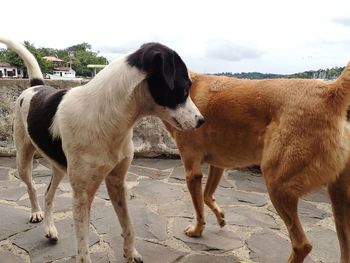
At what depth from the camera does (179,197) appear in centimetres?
424

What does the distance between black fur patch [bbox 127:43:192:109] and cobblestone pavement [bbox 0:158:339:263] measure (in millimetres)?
1463

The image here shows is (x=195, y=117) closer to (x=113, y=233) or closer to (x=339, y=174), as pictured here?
(x=339, y=174)

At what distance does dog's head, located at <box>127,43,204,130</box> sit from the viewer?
202 cm

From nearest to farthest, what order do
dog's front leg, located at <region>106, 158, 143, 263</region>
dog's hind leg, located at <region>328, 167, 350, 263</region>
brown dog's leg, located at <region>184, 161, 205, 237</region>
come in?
dog's hind leg, located at <region>328, 167, 350, 263</region> < dog's front leg, located at <region>106, 158, 143, 263</region> < brown dog's leg, located at <region>184, 161, 205, 237</region>

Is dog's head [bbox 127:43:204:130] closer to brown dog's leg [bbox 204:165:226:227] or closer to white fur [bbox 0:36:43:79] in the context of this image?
brown dog's leg [bbox 204:165:226:227]

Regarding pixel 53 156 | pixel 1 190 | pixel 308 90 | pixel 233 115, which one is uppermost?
pixel 308 90

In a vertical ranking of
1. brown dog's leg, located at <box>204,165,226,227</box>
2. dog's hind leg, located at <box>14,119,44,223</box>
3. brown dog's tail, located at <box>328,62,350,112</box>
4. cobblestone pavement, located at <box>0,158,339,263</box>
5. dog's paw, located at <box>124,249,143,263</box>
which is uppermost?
brown dog's tail, located at <box>328,62,350,112</box>

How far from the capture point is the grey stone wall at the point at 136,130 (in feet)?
19.2

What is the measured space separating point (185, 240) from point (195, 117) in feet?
4.84

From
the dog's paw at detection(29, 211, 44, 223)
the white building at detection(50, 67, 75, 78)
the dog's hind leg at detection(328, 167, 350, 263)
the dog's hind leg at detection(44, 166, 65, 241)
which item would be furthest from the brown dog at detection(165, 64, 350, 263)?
the white building at detection(50, 67, 75, 78)

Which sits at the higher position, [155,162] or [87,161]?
[87,161]

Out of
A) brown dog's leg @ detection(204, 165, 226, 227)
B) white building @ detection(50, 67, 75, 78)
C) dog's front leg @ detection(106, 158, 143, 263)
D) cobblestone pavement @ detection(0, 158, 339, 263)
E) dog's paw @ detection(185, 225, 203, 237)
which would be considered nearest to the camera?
dog's front leg @ detection(106, 158, 143, 263)

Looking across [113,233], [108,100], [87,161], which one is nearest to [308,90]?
[108,100]

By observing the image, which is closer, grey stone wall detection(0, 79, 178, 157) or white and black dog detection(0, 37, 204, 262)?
white and black dog detection(0, 37, 204, 262)
